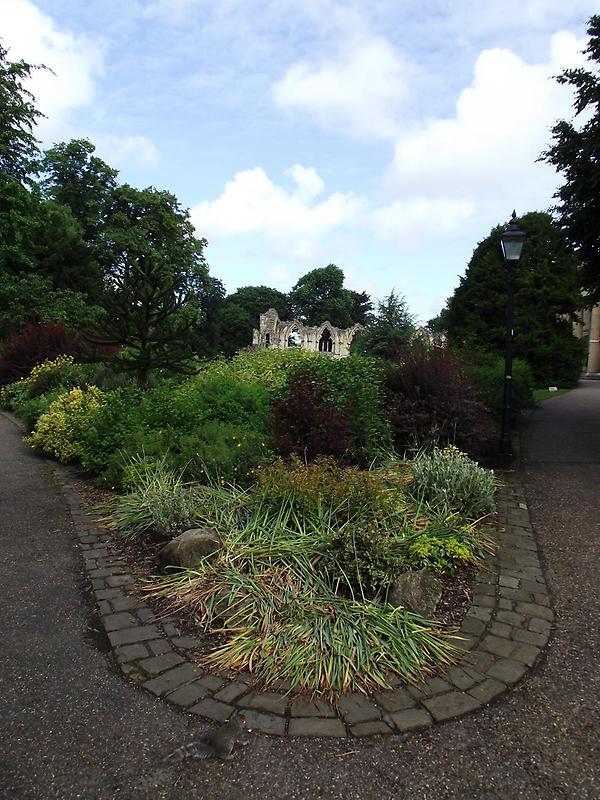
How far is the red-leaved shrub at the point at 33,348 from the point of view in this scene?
Answer: 1602 cm

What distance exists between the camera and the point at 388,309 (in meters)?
13.5

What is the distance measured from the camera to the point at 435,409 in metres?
7.53

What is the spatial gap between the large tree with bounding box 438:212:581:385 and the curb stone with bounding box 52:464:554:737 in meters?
20.5

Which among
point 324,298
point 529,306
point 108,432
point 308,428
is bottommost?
point 108,432

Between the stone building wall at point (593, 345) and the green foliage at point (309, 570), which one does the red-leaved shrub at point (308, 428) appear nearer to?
the green foliage at point (309, 570)

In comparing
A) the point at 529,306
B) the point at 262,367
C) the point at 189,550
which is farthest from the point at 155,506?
the point at 529,306

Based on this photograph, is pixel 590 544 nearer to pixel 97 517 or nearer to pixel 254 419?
pixel 254 419

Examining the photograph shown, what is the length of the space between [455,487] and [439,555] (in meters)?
1.37

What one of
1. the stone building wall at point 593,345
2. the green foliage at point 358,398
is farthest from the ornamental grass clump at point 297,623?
the stone building wall at point 593,345

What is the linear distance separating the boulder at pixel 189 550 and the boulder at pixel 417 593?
4.56 feet

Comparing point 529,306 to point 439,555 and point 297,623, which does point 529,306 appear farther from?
point 297,623

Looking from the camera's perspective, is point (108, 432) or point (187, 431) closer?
point (187, 431)

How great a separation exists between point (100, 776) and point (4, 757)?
0.45m

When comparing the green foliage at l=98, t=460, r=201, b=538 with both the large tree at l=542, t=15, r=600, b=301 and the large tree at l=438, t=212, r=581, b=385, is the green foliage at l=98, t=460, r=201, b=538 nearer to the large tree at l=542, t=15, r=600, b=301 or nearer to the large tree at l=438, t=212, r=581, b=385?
the large tree at l=542, t=15, r=600, b=301
